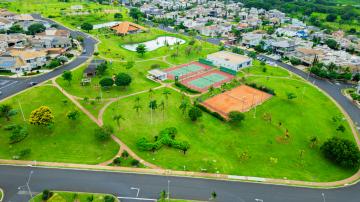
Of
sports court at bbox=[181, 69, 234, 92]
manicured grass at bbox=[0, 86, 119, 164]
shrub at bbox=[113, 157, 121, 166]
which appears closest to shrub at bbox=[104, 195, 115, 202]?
shrub at bbox=[113, 157, 121, 166]

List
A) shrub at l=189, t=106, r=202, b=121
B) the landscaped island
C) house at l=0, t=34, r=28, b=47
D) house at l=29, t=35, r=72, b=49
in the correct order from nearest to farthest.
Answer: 1. the landscaped island
2. shrub at l=189, t=106, r=202, b=121
3. house at l=29, t=35, r=72, b=49
4. house at l=0, t=34, r=28, b=47

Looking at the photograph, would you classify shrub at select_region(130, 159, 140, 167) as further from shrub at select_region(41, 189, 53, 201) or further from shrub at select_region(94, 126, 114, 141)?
shrub at select_region(41, 189, 53, 201)

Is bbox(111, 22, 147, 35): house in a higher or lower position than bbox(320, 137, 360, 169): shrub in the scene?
higher

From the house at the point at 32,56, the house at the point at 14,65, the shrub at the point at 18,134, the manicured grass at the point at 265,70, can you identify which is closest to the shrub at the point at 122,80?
the shrub at the point at 18,134

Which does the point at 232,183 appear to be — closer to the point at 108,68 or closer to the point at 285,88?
the point at 285,88

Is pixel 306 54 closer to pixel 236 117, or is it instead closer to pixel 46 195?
pixel 236 117

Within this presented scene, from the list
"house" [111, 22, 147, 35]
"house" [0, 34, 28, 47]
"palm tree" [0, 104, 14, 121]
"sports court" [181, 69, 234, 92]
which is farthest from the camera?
"house" [111, 22, 147, 35]

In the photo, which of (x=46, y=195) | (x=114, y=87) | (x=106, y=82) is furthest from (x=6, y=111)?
(x=46, y=195)
